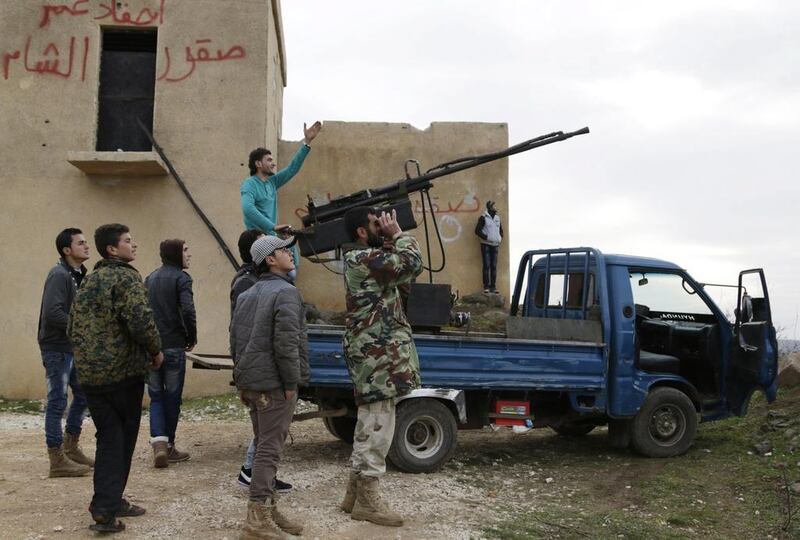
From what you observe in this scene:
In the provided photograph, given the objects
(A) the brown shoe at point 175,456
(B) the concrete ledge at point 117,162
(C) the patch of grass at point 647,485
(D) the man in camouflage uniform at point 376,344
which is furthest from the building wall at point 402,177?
(D) the man in camouflage uniform at point 376,344

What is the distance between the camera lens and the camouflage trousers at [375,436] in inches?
164

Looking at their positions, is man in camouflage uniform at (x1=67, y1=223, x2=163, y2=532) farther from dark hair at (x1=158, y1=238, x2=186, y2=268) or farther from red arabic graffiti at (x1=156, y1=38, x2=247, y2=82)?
red arabic graffiti at (x1=156, y1=38, x2=247, y2=82)

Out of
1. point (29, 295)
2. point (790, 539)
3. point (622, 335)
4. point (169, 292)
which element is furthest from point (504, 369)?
point (29, 295)

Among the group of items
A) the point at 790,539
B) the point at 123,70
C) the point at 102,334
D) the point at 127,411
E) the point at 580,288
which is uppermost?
the point at 123,70

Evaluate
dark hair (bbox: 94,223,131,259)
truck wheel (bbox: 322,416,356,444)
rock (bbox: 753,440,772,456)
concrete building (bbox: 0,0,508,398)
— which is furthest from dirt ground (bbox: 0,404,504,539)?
concrete building (bbox: 0,0,508,398)

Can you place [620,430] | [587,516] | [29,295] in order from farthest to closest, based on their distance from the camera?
[29,295] → [620,430] → [587,516]

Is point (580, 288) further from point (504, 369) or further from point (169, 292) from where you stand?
point (169, 292)

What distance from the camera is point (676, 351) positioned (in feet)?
22.7

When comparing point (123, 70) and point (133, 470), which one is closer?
point (133, 470)

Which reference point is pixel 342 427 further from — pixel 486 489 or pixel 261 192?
pixel 261 192

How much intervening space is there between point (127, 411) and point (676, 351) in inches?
199

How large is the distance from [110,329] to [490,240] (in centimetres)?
799

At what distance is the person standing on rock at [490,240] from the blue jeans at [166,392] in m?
6.63

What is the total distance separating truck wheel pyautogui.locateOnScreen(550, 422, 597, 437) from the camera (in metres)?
7.27
